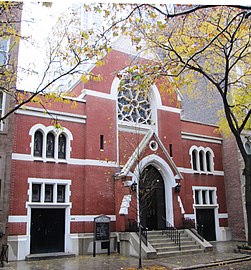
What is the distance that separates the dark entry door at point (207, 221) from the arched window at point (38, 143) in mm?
10903

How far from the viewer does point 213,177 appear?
22062 millimetres

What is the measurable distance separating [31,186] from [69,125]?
12.3 ft

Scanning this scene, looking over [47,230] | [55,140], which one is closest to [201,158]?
[55,140]

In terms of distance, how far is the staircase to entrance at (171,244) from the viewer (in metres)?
14.7

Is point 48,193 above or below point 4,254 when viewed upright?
above

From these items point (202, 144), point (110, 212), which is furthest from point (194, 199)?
point (110, 212)

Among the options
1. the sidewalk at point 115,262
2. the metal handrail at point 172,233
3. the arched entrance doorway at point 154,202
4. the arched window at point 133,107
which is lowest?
the sidewalk at point 115,262

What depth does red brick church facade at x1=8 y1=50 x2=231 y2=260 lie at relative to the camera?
15320 mm

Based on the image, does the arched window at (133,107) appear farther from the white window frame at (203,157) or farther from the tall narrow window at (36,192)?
the tall narrow window at (36,192)

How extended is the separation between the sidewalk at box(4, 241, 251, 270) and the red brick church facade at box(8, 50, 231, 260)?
155cm

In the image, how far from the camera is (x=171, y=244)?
15.5 metres

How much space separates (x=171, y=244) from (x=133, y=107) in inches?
330

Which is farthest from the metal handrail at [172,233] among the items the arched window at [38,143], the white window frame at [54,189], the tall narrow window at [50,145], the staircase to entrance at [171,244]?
the arched window at [38,143]

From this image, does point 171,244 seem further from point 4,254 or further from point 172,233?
point 4,254
